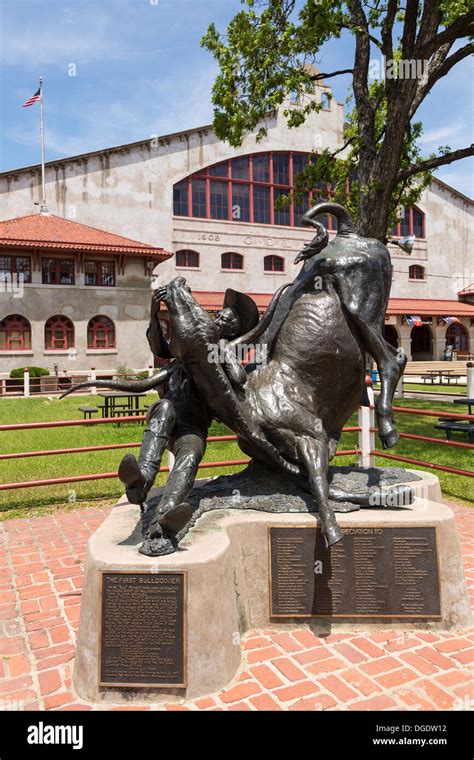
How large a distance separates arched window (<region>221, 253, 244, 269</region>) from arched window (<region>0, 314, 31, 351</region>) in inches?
474

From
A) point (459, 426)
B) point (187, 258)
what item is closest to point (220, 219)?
point (187, 258)

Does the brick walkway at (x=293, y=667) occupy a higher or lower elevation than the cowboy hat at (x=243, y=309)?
lower

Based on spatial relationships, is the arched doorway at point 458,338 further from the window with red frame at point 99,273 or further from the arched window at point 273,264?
the window with red frame at point 99,273

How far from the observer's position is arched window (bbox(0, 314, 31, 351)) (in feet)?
78.5

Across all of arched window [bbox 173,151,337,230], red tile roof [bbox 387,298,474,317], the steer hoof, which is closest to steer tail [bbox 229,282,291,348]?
the steer hoof

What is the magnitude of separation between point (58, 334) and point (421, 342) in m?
24.5

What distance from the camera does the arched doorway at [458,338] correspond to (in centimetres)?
3625

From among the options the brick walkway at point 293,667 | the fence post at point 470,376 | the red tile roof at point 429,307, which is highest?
the red tile roof at point 429,307

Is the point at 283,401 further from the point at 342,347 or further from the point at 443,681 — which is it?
the point at 443,681

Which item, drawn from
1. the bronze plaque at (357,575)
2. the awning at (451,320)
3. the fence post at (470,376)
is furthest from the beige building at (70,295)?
the bronze plaque at (357,575)

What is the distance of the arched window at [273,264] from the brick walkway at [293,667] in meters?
29.2

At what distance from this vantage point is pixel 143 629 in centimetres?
302

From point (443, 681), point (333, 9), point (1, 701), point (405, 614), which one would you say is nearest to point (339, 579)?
point (405, 614)

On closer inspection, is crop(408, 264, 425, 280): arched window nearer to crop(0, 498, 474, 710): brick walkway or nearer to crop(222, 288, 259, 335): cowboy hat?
crop(222, 288, 259, 335): cowboy hat
